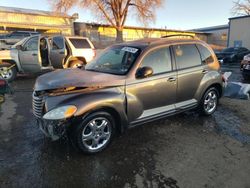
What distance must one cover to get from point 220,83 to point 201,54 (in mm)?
952

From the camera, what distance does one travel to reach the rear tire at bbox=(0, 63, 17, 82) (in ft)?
29.6

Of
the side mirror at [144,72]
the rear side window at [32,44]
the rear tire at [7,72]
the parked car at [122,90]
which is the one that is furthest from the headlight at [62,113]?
the rear tire at [7,72]

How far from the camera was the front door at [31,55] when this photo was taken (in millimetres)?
9117

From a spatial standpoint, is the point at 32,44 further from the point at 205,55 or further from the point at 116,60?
the point at 205,55

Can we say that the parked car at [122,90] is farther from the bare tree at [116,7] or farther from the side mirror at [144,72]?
the bare tree at [116,7]

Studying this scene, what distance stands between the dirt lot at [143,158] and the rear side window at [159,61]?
4.11 feet

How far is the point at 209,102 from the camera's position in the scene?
17.0 ft

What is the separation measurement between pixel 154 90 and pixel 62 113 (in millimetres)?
1698

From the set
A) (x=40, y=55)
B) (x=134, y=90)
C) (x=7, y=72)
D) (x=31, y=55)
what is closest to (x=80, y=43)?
(x=40, y=55)

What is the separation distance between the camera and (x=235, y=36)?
28.4 meters

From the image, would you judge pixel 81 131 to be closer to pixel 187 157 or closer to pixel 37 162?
pixel 37 162

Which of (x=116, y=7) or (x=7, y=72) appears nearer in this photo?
(x=7, y=72)

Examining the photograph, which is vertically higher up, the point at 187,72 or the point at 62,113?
the point at 187,72

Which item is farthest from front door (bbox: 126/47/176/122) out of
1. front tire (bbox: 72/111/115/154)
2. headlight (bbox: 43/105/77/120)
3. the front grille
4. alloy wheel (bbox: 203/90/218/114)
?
the front grille
